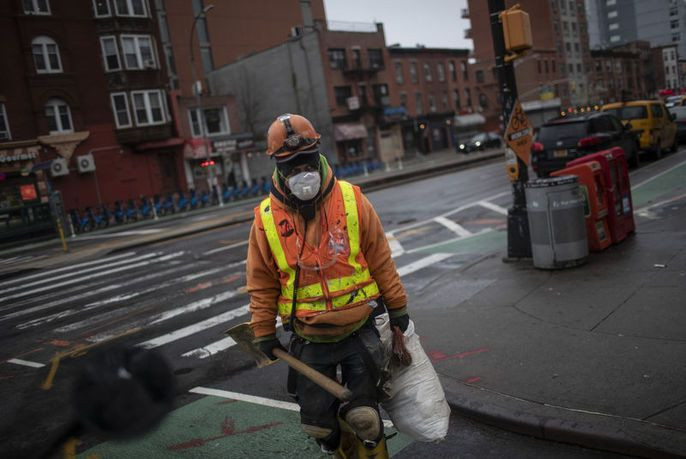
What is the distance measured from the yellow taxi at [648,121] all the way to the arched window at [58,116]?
97.4 feet

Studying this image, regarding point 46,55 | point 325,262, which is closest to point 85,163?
point 46,55

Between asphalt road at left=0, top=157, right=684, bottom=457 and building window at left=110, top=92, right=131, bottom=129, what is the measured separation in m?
21.6

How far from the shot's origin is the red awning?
38.0 metres

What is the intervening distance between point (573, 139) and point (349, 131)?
37.3 meters

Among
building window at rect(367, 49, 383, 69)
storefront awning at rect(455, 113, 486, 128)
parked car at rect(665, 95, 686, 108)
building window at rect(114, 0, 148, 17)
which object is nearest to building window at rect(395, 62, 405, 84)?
building window at rect(367, 49, 383, 69)

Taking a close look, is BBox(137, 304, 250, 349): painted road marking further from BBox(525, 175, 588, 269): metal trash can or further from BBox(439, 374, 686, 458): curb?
BBox(525, 175, 588, 269): metal trash can

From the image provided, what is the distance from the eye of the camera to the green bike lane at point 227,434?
4.32 meters

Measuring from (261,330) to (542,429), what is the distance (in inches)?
84.6

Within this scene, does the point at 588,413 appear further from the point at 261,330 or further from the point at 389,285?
the point at 261,330

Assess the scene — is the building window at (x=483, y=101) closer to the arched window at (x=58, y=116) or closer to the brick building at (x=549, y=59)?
the brick building at (x=549, y=59)

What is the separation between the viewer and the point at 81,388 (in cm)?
235

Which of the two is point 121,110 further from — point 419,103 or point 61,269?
point 419,103

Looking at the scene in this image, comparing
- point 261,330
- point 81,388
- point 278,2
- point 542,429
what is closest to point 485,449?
point 542,429

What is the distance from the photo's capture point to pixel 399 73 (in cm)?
5991
